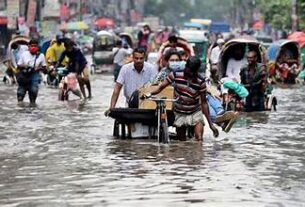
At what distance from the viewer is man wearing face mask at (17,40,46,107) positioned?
2192cm

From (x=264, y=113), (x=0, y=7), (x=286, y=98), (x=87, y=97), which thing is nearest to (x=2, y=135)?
(x=264, y=113)

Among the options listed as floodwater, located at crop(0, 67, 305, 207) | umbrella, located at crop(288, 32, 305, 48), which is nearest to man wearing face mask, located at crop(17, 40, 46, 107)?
floodwater, located at crop(0, 67, 305, 207)

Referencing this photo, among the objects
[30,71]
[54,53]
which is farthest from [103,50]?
[30,71]

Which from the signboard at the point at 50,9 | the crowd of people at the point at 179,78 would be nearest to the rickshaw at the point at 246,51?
the crowd of people at the point at 179,78

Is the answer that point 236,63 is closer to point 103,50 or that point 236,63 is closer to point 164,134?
point 164,134

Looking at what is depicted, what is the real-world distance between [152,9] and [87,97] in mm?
120329

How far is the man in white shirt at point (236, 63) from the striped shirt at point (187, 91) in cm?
868

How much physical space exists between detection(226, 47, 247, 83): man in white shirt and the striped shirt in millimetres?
8685

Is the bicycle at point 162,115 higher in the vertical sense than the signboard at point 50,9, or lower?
lower

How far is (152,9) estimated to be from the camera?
473 feet

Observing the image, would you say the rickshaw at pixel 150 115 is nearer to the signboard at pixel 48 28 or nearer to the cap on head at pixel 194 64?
the cap on head at pixel 194 64

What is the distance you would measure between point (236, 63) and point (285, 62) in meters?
11.2

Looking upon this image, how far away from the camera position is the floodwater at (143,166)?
977 cm

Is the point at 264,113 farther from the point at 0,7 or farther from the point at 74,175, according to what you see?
the point at 0,7
